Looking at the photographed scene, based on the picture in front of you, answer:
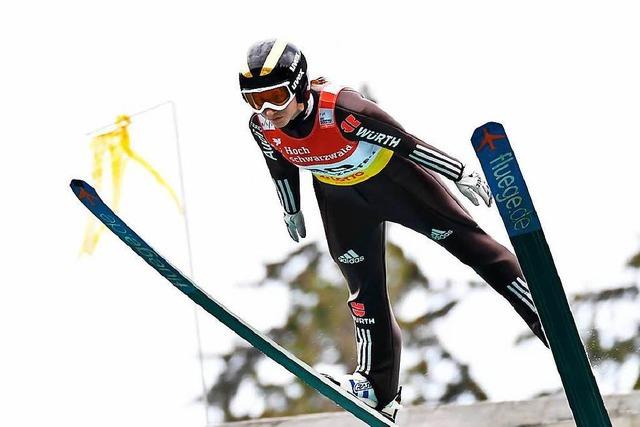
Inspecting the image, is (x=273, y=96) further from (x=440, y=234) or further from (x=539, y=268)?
(x=539, y=268)

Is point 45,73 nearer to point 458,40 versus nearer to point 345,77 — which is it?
point 345,77

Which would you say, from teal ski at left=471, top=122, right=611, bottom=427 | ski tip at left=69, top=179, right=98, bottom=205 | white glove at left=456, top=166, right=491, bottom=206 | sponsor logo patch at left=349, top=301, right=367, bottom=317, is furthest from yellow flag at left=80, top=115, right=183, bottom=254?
teal ski at left=471, top=122, right=611, bottom=427

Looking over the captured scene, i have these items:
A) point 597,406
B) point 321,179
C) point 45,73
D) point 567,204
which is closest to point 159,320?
point 45,73

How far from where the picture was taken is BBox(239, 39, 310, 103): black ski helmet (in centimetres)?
293

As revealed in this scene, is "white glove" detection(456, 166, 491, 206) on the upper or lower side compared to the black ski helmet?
lower

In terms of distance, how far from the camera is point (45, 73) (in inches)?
171

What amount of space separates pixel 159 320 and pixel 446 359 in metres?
1.14

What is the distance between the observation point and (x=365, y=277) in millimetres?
3219

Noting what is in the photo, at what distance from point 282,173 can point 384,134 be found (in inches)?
17.7

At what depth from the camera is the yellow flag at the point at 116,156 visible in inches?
160

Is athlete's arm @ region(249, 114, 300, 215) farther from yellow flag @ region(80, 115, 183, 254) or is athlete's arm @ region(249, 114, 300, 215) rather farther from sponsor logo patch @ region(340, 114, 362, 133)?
yellow flag @ region(80, 115, 183, 254)

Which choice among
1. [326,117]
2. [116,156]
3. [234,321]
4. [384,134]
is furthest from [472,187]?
[116,156]

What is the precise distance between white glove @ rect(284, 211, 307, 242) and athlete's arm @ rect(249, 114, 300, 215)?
0.6 inches

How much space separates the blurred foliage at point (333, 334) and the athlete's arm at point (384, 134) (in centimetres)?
55
